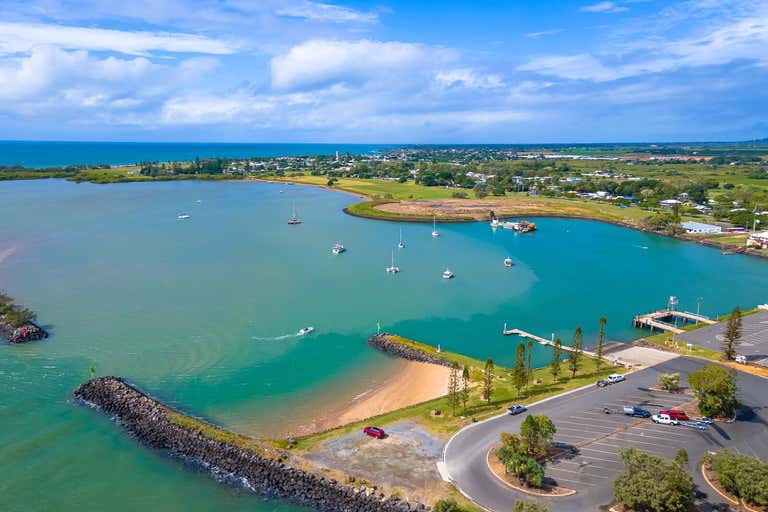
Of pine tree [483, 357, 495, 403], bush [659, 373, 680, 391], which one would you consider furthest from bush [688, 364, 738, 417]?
pine tree [483, 357, 495, 403]

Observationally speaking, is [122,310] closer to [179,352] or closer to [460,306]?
[179,352]

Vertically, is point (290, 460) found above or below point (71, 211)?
below

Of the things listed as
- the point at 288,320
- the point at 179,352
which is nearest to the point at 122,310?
the point at 179,352

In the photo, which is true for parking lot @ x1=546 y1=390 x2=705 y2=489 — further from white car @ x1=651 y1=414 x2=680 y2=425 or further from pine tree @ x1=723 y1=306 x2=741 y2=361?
pine tree @ x1=723 y1=306 x2=741 y2=361

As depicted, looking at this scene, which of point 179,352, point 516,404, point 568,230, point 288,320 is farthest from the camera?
point 568,230

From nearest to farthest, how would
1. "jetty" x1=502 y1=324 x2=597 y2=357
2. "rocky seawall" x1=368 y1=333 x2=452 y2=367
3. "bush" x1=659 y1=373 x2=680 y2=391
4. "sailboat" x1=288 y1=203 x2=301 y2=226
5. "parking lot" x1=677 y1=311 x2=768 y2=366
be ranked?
"bush" x1=659 y1=373 x2=680 y2=391 < "parking lot" x1=677 y1=311 x2=768 y2=366 < "rocky seawall" x1=368 y1=333 x2=452 y2=367 < "jetty" x1=502 y1=324 x2=597 y2=357 < "sailboat" x1=288 y1=203 x2=301 y2=226

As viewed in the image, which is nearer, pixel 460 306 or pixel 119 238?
pixel 460 306

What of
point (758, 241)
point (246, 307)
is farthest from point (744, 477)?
point (758, 241)
